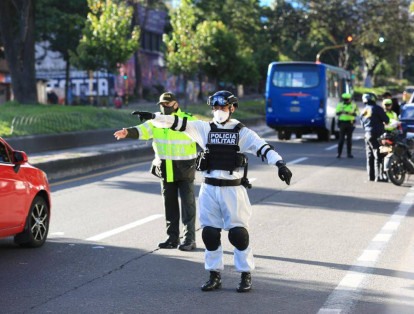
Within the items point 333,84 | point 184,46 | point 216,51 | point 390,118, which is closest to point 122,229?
point 390,118

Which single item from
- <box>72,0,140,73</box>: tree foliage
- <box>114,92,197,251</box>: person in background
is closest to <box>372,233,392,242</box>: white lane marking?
<box>114,92,197,251</box>: person in background

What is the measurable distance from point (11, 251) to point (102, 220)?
8.41 feet

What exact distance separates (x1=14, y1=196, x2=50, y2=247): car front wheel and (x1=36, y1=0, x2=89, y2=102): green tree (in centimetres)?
3939

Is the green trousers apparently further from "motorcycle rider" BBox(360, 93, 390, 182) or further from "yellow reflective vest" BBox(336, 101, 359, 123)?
"yellow reflective vest" BBox(336, 101, 359, 123)

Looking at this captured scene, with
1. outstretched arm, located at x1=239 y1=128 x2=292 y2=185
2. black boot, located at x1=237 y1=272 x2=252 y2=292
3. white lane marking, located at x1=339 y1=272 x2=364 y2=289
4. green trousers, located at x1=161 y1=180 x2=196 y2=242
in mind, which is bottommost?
white lane marking, located at x1=339 y1=272 x2=364 y2=289

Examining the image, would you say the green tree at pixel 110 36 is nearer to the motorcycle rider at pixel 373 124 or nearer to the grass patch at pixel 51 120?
the grass patch at pixel 51 120

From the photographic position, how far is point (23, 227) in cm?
924

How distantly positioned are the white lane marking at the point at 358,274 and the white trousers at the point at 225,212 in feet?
2.61

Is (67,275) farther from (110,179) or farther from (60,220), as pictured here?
(110,179)

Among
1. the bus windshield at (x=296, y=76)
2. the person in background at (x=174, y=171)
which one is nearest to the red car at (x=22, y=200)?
the person in background at (x=174, y=171)

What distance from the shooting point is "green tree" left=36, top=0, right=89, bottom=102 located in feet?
170

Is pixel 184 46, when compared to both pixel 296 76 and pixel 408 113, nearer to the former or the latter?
pixel 296 76

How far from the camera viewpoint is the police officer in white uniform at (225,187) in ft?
23.3

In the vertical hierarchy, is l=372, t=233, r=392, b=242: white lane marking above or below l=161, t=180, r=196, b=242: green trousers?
below
